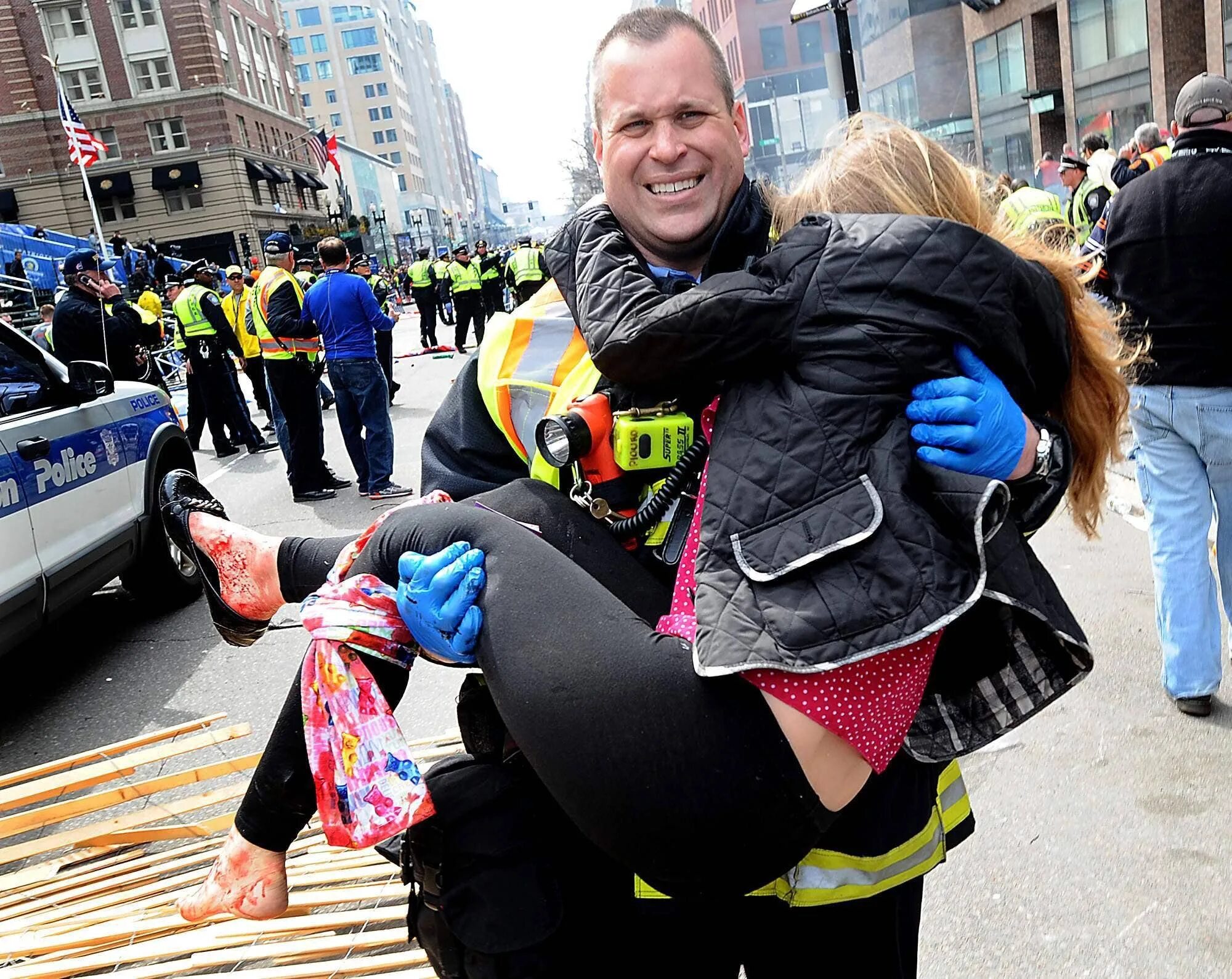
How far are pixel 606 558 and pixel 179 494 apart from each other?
119 cm

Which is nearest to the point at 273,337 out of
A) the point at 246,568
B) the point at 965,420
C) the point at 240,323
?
the point at 240,323

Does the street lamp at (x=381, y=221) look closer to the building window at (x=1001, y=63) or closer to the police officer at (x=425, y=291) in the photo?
the building window at (x=1001, y=63)

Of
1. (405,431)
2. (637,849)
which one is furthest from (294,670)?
(405,431)

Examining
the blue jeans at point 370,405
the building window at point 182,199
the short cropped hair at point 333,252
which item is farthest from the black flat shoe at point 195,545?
the building window at point 182,199

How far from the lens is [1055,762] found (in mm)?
3482

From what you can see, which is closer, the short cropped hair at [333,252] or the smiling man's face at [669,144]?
the smiling man's face at [669,144]

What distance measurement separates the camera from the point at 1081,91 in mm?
27984

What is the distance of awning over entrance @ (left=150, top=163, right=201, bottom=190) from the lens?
4988 centimetres

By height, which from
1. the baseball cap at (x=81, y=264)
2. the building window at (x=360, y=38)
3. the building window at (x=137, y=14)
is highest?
the building window at (x=360, y=38)

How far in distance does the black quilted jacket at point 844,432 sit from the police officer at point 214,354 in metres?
11.1

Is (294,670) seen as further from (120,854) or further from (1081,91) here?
(1081,91)

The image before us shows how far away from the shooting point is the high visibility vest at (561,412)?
4.83 ft

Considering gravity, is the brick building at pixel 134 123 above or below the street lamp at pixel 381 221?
above

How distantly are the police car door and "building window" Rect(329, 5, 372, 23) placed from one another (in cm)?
12044
